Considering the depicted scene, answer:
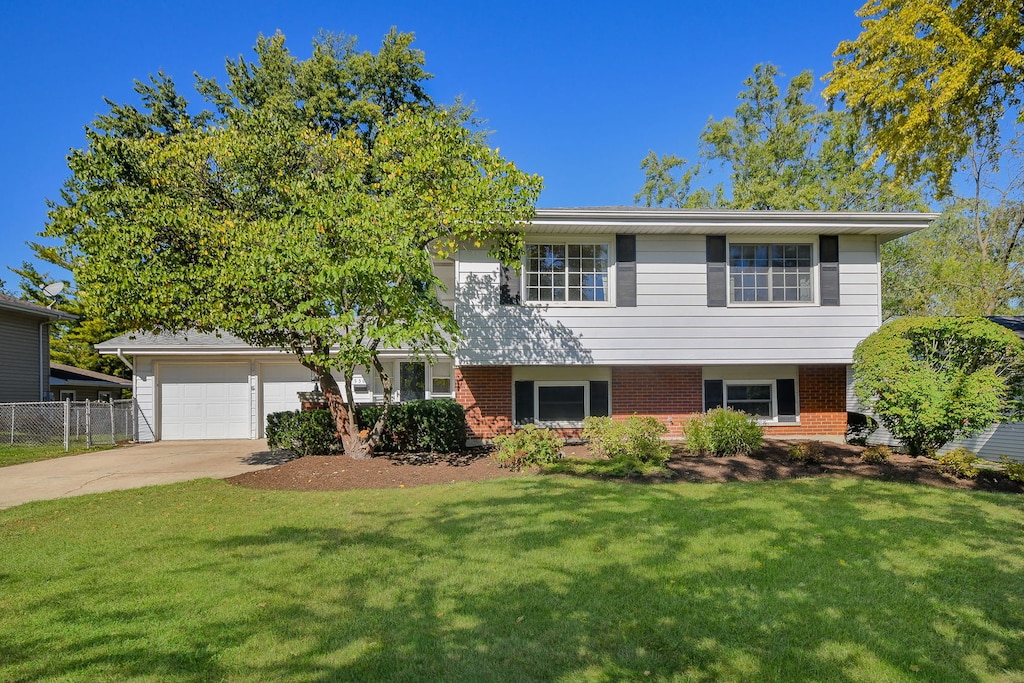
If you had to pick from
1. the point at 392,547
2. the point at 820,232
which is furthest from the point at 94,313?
the point at 820,232

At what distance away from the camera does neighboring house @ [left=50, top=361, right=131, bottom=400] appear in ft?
71.5

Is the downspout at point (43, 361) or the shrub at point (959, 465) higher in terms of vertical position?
the downspout at point (43, 361)

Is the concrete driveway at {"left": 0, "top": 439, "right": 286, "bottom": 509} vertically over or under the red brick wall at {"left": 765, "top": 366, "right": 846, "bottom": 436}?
under

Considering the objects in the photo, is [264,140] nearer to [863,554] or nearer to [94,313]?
[94,313]

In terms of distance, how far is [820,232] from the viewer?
11523 mm

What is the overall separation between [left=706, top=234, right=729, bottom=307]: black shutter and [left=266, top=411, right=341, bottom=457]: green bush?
8.11 metres

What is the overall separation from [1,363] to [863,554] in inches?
895

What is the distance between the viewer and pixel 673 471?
8.98 m

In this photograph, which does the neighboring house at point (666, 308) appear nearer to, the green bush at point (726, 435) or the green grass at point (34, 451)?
the green bush at point (726, 435)

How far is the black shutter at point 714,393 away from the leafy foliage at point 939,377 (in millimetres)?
3057

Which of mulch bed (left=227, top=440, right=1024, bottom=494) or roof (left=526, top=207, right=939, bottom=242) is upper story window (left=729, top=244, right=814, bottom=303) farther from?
mulch bed (left=227, top=440, right=1024, bottom=494)

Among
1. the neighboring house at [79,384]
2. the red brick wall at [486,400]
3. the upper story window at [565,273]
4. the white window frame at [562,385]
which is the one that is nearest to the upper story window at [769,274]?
the upper story window at [565,273]

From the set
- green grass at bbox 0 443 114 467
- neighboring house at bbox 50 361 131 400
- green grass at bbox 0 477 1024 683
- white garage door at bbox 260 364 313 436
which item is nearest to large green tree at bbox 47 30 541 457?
green grass at bbox 0 477 1024 683

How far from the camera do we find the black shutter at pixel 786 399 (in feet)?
41.9
